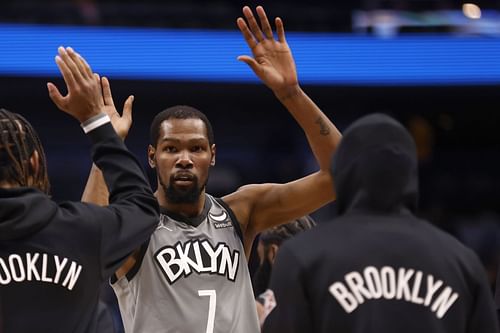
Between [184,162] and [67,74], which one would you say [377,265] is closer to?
[67,74]

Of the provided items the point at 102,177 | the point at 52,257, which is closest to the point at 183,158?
the point at 102,177

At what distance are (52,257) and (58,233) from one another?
8 centimetres

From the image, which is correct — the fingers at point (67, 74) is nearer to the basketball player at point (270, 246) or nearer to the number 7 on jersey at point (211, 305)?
the number 7 on jersey at point (211, 305)

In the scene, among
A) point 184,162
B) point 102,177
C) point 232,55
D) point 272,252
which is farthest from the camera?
point 232,55

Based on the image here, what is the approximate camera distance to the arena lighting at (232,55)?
10.8 meters

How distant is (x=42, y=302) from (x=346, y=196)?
3.50 feet

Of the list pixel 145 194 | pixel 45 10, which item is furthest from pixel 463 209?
pixel 145 194

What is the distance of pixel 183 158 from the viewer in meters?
4.36

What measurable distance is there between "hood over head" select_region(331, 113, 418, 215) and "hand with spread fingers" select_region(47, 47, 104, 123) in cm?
98

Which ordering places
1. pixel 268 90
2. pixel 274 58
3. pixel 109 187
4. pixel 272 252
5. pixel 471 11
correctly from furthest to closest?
pixel 471 11, pixel 268 90, pixel 272 252, pixel 274 58, pixel 109 187

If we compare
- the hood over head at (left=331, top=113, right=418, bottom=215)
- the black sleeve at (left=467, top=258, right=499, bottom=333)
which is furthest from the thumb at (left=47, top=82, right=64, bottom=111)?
the black sleeve at (left=467, top=258, right=499, bottom=333)

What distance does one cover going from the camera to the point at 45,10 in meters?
11.5

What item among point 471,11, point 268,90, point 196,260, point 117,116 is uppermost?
point 117,116

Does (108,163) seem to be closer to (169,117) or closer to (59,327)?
(59,327)
